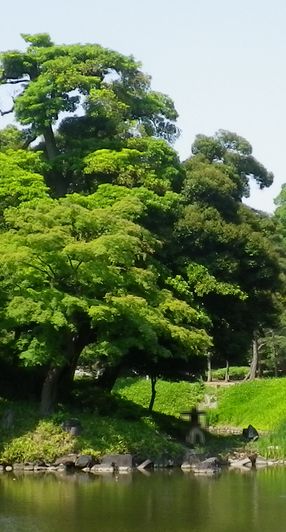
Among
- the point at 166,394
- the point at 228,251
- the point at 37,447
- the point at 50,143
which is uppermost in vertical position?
the point at 50,143

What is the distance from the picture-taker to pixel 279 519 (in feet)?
50.0

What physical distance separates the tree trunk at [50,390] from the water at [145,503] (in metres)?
3.57

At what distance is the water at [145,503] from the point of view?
14.7 m

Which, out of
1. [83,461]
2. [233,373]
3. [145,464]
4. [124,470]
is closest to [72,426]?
[83,461]

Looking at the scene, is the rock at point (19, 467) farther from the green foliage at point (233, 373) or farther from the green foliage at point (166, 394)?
the green foliage at point (233, 373)

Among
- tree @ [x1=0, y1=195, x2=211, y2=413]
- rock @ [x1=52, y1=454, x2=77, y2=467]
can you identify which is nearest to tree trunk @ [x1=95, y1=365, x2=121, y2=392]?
tree @ [x1=0, y1=195, x2=211, y2=413]

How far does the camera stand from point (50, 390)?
26.2 meters

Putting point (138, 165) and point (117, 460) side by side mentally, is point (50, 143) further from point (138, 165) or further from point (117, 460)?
point (117, 460)

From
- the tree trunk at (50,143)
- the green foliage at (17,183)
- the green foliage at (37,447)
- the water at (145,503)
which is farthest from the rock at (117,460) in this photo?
the tree trunk at (50,143)

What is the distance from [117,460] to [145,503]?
623 centimetres

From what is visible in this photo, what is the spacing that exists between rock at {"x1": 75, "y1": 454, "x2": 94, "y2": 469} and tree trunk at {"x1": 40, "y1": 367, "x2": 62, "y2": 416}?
258 centimetres

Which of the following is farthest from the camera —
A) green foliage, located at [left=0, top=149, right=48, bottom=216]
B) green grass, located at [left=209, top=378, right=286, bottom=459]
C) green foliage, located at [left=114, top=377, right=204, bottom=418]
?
green foliage, located at [left=114, top=377, right=204, bottom=418]

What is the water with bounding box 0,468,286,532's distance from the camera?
1473cm

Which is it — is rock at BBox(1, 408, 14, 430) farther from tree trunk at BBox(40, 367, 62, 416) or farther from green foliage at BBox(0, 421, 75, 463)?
tree trunk at BBox(40, 367, 62, 416)
